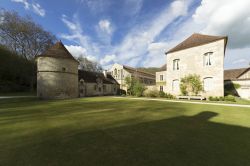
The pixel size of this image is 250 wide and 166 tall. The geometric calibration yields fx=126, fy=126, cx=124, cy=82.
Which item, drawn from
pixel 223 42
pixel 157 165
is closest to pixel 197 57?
pixel 223 42

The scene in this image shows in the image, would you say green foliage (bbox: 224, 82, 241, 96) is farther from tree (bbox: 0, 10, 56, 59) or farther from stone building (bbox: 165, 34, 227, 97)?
tree (bbox: 0, 10, 56, 59)

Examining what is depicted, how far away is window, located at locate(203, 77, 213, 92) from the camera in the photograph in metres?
16.7

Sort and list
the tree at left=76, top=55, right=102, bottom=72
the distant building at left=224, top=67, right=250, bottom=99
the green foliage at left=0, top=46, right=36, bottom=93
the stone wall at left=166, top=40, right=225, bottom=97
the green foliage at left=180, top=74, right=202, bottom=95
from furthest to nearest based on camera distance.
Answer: the tree at left=76, top=55, right=102, bottom=72 < the green foliage at left=0, top=46, right=36, bottom=93 < the distant building at left=224, top=67, right=250, bottom=99 < the green foliage at left=180, top=74, right=202, bottom=95 < the stone wall at left=166, top=40, right=225, bottom=97

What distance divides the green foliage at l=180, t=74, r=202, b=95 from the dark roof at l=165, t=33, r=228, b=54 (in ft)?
15.2

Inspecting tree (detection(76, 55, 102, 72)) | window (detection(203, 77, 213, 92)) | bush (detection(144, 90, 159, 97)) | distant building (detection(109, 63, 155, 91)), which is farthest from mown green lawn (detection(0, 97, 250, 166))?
tree (detection(76, 55, 102, 72))

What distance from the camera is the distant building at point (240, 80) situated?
1934 cm

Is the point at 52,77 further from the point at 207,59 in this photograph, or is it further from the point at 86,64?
the point at 86,64

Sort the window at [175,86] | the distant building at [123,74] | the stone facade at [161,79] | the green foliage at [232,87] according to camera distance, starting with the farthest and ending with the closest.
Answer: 1. the distant building at [123,74]
2. the stone facade at [161,79]
3. the green foliage at [232,87]
4. the window at [175,86]

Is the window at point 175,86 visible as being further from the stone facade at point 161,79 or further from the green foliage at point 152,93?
the stone facade at point 161,79

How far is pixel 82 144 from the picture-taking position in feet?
11.7

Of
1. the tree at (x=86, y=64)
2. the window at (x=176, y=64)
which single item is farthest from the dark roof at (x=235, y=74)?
the tree at (x=86, y=64)

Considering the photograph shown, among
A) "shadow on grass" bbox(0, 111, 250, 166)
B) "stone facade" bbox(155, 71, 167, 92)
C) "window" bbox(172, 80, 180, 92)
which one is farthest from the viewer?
"stone facade" bbox(155, 71, 167, 92)

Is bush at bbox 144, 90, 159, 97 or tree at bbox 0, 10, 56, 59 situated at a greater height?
tree at bbox 0, 10, 56, 59

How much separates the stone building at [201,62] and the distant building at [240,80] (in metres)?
7.10
